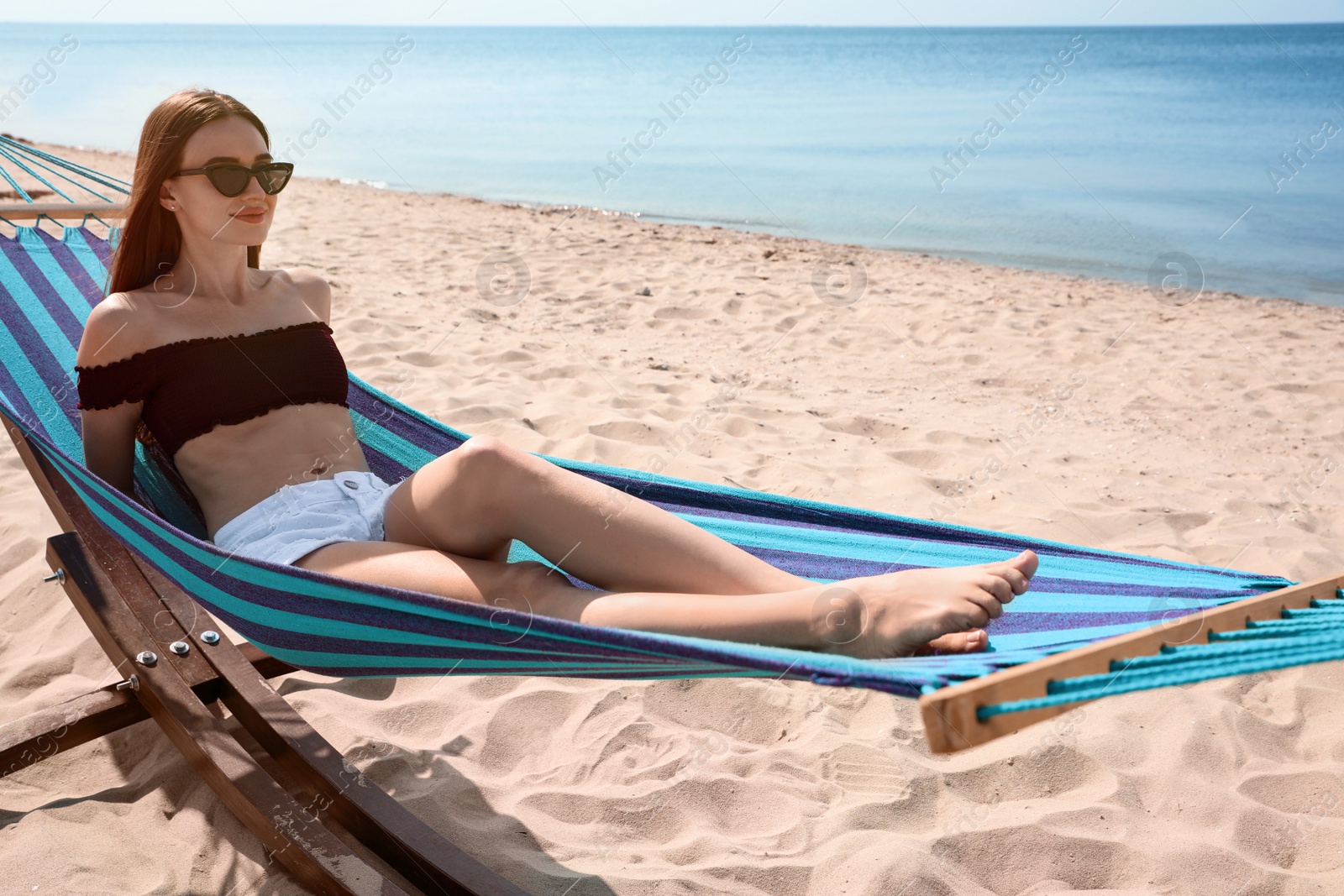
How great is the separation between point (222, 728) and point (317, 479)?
47 cm

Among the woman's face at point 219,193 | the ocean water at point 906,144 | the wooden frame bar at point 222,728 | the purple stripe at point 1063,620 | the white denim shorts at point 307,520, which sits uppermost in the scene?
the ocean water at point 906,144

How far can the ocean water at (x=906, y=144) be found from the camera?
8078 millimetres

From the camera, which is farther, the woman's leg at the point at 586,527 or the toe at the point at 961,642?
the woman's leg at the point at 586,527

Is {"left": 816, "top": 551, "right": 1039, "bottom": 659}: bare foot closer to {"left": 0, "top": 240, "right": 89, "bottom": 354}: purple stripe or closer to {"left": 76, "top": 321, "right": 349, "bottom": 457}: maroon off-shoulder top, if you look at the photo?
{"left": 76, "top": 321, "right": 349, "bottom": 457}: maroon off-shoulder top

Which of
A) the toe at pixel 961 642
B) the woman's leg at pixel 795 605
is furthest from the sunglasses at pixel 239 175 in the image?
the toe at pixel 961 642

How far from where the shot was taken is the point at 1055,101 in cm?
1794

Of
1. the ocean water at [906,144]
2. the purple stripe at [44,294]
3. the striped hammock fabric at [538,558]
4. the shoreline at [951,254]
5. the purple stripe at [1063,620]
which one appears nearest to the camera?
the striped hammock fabric at [538,558]

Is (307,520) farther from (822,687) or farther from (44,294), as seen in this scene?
(44,294)

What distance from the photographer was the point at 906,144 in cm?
1298

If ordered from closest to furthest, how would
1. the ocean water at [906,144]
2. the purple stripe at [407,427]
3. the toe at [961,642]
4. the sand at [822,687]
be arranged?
the toe at [961,642] → the sand at [822,687] → the purple stripe at [407,427] → the ocean water at [906,144]

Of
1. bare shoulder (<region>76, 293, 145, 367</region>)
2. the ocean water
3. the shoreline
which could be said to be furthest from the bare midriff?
the shoreline

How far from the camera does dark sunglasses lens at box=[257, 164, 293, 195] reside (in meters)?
1.79

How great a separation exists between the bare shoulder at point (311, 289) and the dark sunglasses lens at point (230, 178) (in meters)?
0.31

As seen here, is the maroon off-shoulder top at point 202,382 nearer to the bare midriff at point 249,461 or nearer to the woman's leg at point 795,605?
the bare midriff at point 249,461
